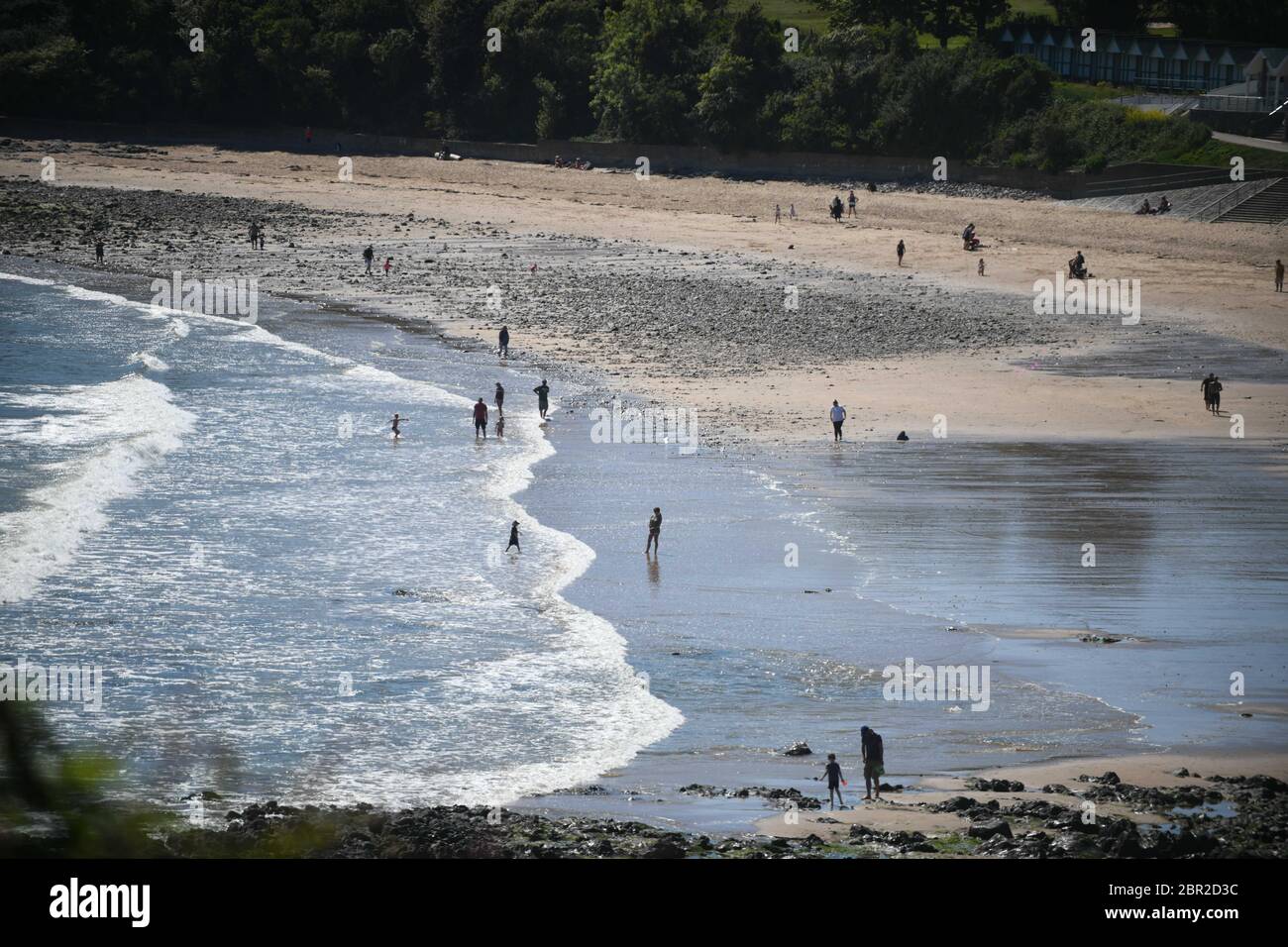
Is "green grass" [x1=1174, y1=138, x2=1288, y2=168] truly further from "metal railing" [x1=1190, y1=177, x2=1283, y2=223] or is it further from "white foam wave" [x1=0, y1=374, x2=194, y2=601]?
"white foam wave" [x1=0, y1=374, x2=194, y2=601]

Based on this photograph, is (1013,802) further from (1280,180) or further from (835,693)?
(1280,180)

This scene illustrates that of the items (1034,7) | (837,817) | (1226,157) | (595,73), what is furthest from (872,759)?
(1034,7)

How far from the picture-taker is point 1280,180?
60.8 metres

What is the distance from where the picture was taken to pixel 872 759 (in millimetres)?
16281

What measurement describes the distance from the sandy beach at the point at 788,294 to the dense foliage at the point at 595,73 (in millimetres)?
4927

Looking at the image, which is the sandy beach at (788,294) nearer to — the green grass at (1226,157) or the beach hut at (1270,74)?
the green grass at (1226,157)

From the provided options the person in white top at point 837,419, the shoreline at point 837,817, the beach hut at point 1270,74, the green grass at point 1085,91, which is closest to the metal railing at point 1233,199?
the beach hut at point 1270,74

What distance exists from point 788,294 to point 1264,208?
21.1 metres

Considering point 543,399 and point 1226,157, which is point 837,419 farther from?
point 1226,157

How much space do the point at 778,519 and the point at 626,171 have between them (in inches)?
2119

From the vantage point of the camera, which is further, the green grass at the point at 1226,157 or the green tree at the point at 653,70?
the green tree at the point at 653,70

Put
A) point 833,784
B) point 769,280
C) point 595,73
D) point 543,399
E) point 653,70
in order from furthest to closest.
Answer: point 595,73 < point 653,70 < point 769,280 < point 543,399 < point 833,784

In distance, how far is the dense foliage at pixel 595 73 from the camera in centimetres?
7294
